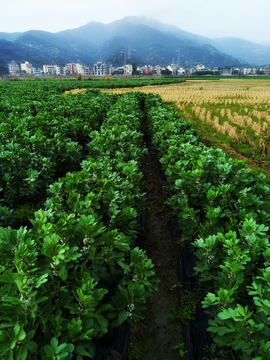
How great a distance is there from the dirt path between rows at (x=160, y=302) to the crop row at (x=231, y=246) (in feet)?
2.50

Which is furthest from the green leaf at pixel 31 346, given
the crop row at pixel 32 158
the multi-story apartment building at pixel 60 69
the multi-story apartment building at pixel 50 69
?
the multi-story apartment building at pixel 50 69

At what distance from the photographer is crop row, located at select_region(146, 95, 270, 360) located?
1979mm

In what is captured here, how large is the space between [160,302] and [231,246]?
222 cm

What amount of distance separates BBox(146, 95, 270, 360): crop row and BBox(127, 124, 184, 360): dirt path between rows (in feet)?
2.50

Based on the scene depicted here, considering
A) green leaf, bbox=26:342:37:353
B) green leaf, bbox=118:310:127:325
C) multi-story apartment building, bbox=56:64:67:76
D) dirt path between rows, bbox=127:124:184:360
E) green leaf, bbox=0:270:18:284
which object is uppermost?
multi-story apartment building, bbox=56:64:67:76

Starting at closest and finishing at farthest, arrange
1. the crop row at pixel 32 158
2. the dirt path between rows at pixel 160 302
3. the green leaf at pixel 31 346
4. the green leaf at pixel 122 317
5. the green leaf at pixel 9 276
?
the green leaf at pixel 31 346, the green leaf at pixel 9 276, the green leaf at pixel 122 317, the dirt path between rows at pixel 160 302, the crop row at pixel 32 158

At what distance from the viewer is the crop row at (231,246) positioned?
6.49 ft

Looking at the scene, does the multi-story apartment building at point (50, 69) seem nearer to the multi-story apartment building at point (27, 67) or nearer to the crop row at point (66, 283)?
the multi-story apartment building at point (27, 67)

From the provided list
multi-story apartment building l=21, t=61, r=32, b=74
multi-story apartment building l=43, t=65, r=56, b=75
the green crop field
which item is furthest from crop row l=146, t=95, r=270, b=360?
multi-story apartment building l=21, t=61, r=32, b=74

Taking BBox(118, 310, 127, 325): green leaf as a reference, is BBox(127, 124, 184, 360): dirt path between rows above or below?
below

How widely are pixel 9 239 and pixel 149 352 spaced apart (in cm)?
269

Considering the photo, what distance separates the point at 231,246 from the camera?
8.22 ft

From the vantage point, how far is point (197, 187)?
411 cm

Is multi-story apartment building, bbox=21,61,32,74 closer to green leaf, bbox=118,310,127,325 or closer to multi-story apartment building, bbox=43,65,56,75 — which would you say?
multi-story apartment building, bbox=43,65,56,75
